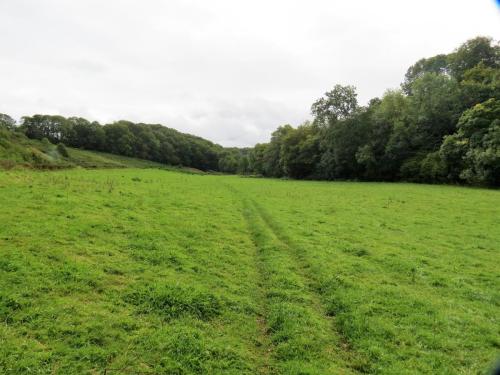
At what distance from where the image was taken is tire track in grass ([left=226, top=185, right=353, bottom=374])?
6922 mm

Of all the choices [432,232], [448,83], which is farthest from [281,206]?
[448,83]

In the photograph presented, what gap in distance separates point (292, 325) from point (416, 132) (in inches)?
2612

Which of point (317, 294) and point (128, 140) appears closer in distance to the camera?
point (317, 294)

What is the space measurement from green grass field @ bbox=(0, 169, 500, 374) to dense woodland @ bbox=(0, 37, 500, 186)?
37.6 metres

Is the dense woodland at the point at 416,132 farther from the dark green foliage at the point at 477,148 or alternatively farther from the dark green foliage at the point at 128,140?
the dark green foliage at the point at 128,140

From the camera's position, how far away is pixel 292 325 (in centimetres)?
834

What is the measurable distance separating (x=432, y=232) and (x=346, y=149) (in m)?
55.6

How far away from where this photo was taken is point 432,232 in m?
20.0

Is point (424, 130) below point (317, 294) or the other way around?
the other way around

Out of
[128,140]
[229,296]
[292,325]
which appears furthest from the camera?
[128,140]

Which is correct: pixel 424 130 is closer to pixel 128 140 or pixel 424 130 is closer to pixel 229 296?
pixel 229 296

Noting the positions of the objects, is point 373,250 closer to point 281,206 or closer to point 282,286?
point 282,286

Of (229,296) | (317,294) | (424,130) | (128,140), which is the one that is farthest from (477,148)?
(128,140)

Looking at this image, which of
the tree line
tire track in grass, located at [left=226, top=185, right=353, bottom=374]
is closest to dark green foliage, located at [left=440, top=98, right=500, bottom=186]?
the tree line
